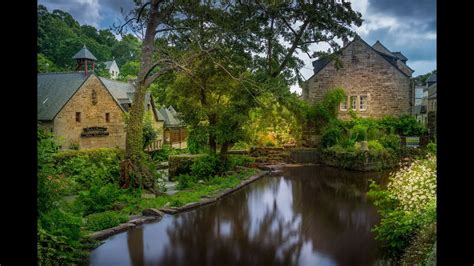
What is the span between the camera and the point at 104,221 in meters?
6.70

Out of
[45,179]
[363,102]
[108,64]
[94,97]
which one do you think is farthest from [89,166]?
[108,64]

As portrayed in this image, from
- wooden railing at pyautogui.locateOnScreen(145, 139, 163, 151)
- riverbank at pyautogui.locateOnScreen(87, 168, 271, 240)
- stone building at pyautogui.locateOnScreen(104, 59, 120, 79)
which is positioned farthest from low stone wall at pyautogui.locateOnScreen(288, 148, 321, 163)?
stone building at pyautogui.locateOnScreen(104, 59, 120, 79)

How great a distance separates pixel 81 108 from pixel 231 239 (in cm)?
1423

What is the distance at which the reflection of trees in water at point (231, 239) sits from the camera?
5262 millimetres

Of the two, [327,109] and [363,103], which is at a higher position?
[363,103]

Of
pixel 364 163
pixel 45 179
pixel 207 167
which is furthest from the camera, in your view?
pixel 364 163

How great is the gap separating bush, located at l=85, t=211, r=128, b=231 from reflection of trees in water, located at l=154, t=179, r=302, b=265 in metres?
0.90

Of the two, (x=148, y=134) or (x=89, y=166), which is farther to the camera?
(x=148, y=134)

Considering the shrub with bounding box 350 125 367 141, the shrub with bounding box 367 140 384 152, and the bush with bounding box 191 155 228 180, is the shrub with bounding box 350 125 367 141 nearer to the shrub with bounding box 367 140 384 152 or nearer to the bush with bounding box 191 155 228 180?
the shrub with bounding box 367 140 384 152

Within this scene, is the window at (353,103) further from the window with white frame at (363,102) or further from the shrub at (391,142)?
the shrub at (391,142)

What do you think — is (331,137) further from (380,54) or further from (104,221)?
(104,221)

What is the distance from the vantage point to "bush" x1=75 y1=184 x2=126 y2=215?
787 centimetres
